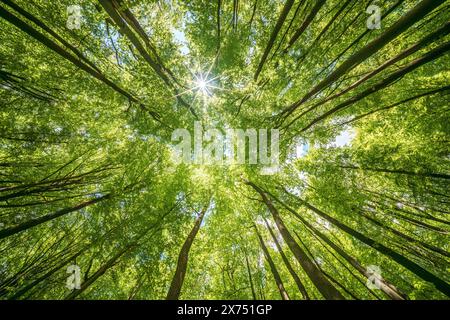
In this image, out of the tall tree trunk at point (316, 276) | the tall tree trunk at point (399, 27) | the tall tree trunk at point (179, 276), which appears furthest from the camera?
the tall tree trunk at point (179, 276)

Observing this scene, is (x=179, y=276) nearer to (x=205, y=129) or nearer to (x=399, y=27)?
(x=205, y=129)

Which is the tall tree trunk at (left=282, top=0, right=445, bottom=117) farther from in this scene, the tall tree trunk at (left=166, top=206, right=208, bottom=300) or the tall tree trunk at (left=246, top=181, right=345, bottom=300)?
the tall tree trunk at (left=166, top=206, right=208, bottom=300)

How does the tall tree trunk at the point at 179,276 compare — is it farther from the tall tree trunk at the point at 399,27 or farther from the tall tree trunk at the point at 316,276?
the tall tree trunk at the point at 399,27

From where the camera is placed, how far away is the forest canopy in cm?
393

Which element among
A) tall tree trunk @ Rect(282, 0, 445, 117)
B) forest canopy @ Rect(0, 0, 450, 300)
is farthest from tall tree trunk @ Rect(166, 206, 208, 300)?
A: tall tree trunk @ Rect(282, 0, 445, 117)

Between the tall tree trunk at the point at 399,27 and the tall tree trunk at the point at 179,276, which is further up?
the tall tree trunk at the point at 399,27

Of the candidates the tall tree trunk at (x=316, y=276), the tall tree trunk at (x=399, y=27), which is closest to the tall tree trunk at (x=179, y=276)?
the tall tree trunk at (x=316, y=276)

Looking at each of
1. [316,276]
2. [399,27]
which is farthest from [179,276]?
[399,27]

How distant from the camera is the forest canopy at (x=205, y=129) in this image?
393 cm

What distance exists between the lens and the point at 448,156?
5.87 meters

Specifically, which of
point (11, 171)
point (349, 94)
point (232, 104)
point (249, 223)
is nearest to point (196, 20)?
point (232, 104)
